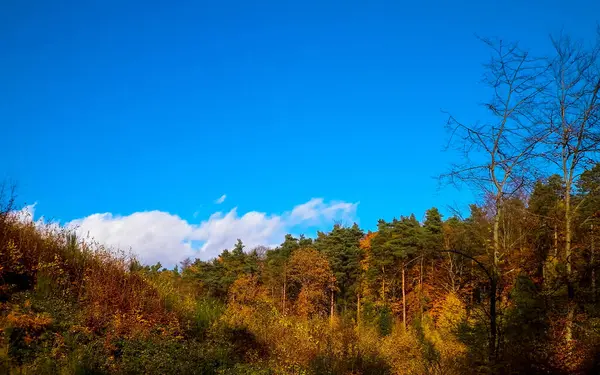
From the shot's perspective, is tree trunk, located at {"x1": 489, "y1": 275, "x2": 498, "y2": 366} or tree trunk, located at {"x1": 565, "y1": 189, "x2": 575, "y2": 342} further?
tree trunk, located at {"x1": 565, "y1": 189, "x2": 575, "y2": 342}

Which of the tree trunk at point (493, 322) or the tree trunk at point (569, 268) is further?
the tree trunk at point (569, 268)

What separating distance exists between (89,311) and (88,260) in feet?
6.40

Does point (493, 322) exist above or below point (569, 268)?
below

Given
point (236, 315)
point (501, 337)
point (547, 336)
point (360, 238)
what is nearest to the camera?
point (501, 337)

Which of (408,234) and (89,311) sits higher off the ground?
(408,234)

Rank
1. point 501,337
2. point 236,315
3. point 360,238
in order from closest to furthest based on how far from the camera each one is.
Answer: point 501,337 → point 236,315 → point 360,238

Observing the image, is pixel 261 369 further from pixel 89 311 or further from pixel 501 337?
pixel 501 337

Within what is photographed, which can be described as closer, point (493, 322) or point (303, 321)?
point (493, 322)

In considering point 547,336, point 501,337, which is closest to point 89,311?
point 501,337

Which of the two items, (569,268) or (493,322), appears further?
(569,268)

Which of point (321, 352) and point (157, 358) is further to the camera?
point (321, 352)

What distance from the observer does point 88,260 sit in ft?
33.1

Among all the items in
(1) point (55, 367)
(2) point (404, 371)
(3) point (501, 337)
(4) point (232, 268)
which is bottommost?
(2) point (404, 371)

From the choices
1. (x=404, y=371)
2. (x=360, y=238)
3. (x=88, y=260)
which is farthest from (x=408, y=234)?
(x=88, y=260)
